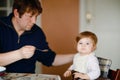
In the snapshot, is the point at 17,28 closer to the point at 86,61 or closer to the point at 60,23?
the point at 86,61

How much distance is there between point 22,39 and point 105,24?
5.18 ft

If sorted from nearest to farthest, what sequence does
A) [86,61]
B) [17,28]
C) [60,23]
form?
[86,61], [17,28], [60,23]

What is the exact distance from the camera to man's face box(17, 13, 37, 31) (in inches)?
72.3

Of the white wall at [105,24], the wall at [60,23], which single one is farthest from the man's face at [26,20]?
the white wall at [105,24]

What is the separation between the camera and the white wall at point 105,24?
3205mm

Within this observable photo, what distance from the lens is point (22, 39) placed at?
197cm

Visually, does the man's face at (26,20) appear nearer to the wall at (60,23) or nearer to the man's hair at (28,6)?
the man's hair at (28,6)

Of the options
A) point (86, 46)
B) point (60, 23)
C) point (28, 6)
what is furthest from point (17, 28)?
point (60, 23)

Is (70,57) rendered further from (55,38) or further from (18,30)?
(55,38)

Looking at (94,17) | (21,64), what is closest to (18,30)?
(21,64)

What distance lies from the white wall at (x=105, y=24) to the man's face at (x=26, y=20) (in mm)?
1434

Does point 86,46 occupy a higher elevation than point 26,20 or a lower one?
lower

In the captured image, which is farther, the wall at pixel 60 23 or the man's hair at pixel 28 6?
the wall at pixel 60 23

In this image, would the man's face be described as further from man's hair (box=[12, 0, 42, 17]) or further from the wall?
the wall
